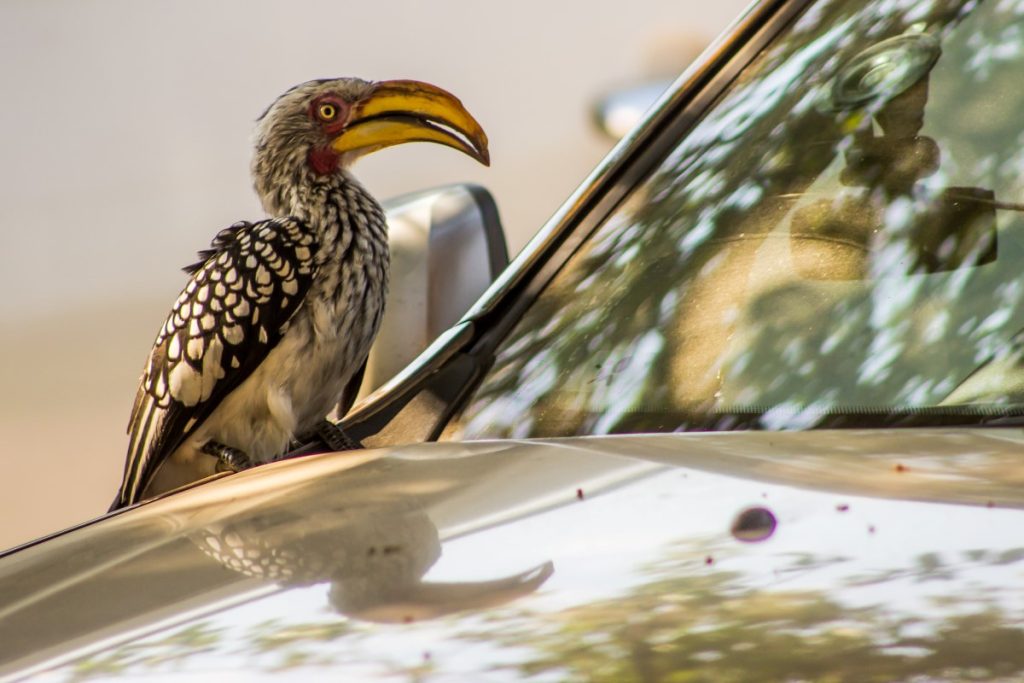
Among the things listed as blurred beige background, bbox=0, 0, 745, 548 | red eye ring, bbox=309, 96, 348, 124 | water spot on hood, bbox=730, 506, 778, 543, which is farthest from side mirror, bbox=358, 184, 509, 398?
blurred beige background, bbox=0, 0, 745, 548

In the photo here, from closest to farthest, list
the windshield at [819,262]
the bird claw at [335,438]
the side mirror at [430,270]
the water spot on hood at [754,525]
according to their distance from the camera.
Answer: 1. the water spot on hood at [754,525]
2. the windshield at [819,262]
3. the bird claw at [335,438]
4. the side mirror at [430,270]

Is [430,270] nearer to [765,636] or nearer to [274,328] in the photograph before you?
[274,328]

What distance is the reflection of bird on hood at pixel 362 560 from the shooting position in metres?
0.50

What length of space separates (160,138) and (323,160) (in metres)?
3.51

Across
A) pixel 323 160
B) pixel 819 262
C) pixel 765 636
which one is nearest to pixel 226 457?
pixel 323 160

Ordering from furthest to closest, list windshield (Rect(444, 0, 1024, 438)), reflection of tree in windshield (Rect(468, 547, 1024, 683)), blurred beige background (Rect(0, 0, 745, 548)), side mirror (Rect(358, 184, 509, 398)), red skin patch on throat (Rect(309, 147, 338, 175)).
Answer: blurred beige background (Rect(0, 0, 745, 548))
red skin patch on throat (Rect(309, 147, 338, 175))
side mirror (Rect(358, 184, 509, 398))
windshield (Rect(444, 0, 1024, 438))
reflection of tree in windshield (Rect(468, 547, 1024, 683))

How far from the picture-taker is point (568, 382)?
836 millimetres

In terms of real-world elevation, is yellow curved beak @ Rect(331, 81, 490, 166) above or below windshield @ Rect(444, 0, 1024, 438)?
above

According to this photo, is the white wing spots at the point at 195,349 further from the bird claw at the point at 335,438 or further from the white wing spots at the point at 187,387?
the bird claw at the point at 335,438

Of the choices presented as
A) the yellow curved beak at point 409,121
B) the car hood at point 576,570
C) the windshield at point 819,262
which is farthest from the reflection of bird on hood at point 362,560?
the yellow curved beak at point 409,121

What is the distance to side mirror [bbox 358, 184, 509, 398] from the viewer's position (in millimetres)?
1290

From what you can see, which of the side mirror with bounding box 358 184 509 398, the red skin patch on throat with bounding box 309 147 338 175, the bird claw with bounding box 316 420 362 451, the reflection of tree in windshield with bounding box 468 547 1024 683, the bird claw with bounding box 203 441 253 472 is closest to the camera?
the reflection of tree in windshield with bounding box 468 547 1024 683

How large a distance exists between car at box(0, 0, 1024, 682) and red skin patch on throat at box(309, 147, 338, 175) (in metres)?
0.44

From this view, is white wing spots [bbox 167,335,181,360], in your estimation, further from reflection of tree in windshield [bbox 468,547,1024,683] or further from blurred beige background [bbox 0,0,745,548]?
blurred beige background [bbox 0,0,745,548]
